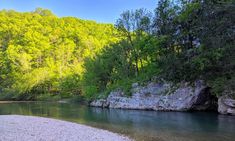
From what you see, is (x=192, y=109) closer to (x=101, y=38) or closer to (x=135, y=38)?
(x=135, y=38)

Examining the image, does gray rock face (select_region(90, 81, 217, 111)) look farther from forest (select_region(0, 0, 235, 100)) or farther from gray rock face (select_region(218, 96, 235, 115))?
gray rock face (select_region(218, 96, 235, 115))

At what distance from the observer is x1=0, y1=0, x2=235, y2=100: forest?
30.2 metres

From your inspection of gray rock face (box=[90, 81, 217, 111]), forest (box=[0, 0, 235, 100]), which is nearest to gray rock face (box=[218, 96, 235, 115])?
forest (box=[0, 0, 235, 100])

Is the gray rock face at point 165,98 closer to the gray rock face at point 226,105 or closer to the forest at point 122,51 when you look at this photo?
the forest at point 122,51

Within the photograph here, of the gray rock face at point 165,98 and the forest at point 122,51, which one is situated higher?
the forest at point 122,51

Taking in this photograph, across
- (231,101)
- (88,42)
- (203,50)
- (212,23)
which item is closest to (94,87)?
(203,50)

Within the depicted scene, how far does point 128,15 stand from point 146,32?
4.31 metres

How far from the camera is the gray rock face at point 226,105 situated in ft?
95.8

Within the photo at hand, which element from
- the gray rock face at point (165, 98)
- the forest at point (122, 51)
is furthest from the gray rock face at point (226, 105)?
the gray rock face at point (165, 98)

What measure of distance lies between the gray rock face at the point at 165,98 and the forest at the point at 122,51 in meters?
1.32

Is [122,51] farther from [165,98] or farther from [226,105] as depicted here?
[226,105]

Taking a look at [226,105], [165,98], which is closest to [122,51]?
[165,98]

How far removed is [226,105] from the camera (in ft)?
98.6

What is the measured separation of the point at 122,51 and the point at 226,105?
81.1ft
